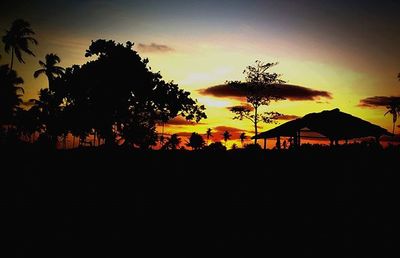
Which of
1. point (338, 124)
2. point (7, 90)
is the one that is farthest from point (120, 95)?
point (7, 90)

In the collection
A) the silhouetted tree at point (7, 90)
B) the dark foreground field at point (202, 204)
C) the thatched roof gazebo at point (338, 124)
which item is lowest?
the dark foreground field at point (202, 204)

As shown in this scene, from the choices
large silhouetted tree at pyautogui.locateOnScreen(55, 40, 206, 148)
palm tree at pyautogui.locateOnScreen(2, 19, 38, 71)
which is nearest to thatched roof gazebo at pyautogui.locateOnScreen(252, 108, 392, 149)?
large silhouetted tree at pyautogui.locateOnScreen(55, 40, 206, 148)

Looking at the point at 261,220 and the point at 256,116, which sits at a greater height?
the point at 256,116

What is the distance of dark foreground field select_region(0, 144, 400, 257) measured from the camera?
6.81m

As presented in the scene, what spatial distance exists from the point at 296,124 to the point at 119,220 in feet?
36.6

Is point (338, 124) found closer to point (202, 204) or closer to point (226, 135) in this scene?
point (202, 204)

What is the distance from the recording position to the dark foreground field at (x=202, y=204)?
268 inches

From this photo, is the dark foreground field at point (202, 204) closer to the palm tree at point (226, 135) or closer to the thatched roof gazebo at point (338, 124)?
the thatched roof gazebo at point (338, 124)

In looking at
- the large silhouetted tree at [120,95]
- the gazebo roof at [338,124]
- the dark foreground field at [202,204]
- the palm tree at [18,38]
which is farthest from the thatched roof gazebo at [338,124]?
the palm tree at [18,38]

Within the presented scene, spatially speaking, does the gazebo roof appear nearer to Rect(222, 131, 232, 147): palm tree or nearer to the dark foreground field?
the dark foreground field

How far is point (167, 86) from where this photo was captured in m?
24.8

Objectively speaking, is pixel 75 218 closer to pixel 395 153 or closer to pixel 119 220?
pixel 119 220

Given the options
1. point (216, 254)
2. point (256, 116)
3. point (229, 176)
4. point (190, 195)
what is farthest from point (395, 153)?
point (256, 116)

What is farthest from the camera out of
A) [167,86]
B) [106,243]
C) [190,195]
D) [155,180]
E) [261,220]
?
[167,86]
